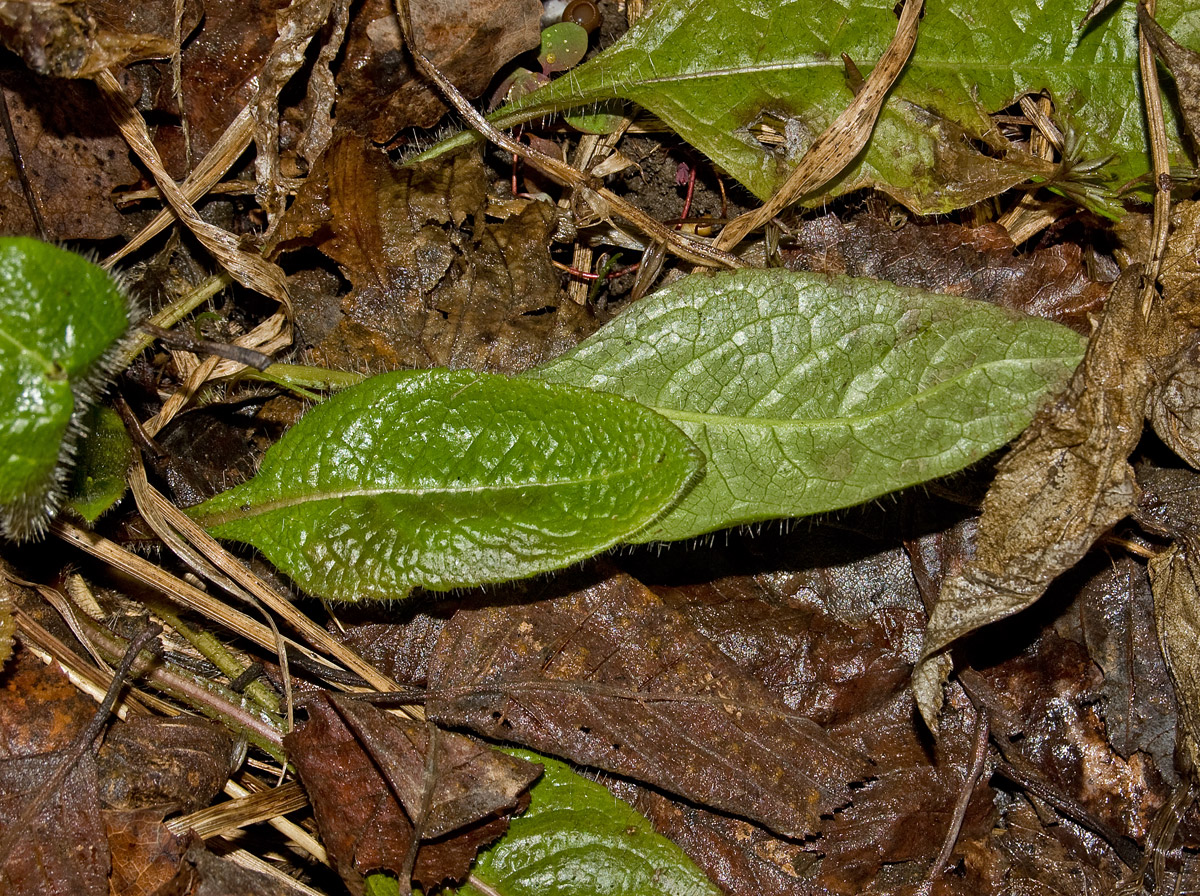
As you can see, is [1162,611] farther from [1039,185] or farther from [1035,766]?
[1039,185]

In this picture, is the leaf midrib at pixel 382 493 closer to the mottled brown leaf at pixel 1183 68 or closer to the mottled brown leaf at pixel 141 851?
the mottled brown leaf at pixel 141 851

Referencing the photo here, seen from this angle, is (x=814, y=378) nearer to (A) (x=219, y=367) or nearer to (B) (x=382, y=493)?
(B) (x=382, y=493)

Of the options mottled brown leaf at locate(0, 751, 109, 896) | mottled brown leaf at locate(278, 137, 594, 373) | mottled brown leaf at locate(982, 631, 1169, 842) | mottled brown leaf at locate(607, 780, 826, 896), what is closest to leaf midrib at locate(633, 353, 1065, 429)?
mottled brown leaf at locate(278, 137, 594, 373)

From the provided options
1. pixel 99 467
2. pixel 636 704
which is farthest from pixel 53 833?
pixel 636 704

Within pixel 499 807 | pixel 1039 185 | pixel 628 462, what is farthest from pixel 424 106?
pixel 499 807

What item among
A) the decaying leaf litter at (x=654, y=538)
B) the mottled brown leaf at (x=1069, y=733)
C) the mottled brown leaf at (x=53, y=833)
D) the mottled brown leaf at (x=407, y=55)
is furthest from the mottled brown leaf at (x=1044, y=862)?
the mottled brown leaf at (x=407, y=55)

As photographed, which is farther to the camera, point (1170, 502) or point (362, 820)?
point (1170, 502)
